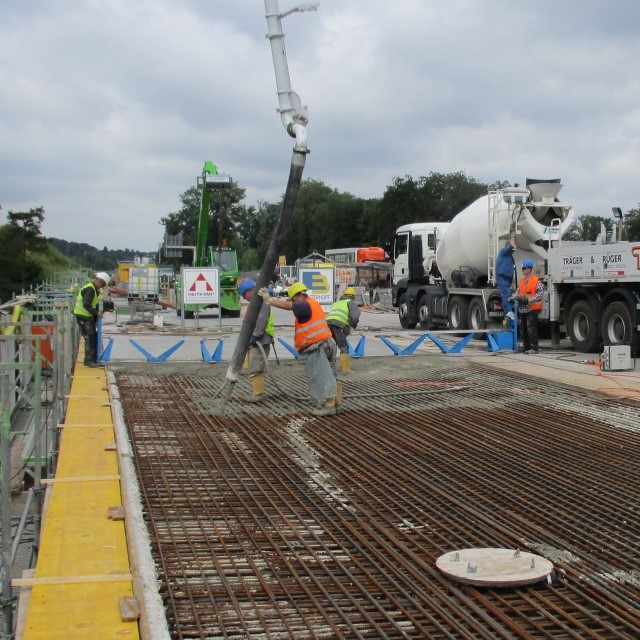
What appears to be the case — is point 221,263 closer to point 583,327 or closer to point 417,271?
point 417,271

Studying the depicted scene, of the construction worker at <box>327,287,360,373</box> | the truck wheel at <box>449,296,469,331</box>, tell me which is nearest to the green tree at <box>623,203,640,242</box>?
the truck wheel at <box>449,296,469,331</box>

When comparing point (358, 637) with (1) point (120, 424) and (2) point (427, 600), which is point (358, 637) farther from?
(1) point (120, 424)

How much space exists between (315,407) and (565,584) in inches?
207

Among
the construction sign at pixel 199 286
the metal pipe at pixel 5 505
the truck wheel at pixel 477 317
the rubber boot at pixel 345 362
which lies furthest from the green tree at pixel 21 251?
the metal pipe at pixel 5 505

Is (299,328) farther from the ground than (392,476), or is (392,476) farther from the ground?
(299,328)

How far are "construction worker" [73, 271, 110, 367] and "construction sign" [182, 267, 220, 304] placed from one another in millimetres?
6793

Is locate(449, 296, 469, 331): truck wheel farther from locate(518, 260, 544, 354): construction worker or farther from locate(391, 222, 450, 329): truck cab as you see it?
locate(518, 260, 544, 354): construction worker

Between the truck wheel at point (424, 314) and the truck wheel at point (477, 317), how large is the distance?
90.2 inches

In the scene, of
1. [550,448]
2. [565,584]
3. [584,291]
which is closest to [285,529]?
[565,584]

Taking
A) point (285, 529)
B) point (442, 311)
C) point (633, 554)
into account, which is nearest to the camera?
point (633, 554)

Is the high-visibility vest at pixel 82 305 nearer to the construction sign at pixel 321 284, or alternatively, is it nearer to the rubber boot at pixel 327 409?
the rubber boot at pixel 327 409

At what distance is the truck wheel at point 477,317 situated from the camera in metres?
20.0

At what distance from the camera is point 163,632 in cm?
367

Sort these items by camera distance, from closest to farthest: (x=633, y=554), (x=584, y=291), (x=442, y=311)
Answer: (x=633, y=554), (x=584, y=291), (x=442, y=311)
